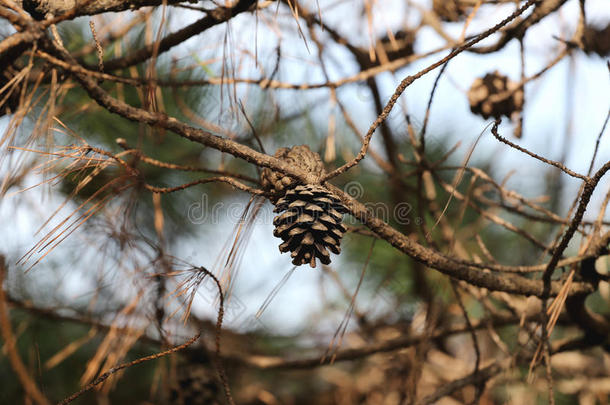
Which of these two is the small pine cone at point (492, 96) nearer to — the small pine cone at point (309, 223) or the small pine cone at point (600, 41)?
the small pine cone at point (600, 41)

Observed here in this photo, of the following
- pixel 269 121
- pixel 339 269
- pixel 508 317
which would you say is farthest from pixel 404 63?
pixel 339 269

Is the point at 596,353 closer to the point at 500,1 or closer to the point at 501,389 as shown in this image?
the point at 501,389

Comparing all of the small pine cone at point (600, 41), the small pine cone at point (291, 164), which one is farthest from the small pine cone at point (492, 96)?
the small pine cone at point (291, 164)

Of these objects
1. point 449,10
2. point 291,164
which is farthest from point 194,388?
point 449,10

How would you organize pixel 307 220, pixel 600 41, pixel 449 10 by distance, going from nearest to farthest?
pixel 307 220 → pixel 600 41 → pixel 449 10

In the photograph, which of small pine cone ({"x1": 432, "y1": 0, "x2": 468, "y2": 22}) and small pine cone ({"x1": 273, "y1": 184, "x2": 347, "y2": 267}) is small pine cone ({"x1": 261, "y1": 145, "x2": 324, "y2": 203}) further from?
small pine cone ({"x1": 432, "y1": 0, "x2": 468, "y2": 22})

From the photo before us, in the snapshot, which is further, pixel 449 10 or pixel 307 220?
pixel 449 10

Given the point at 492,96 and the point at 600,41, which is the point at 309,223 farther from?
the point at 600,41
